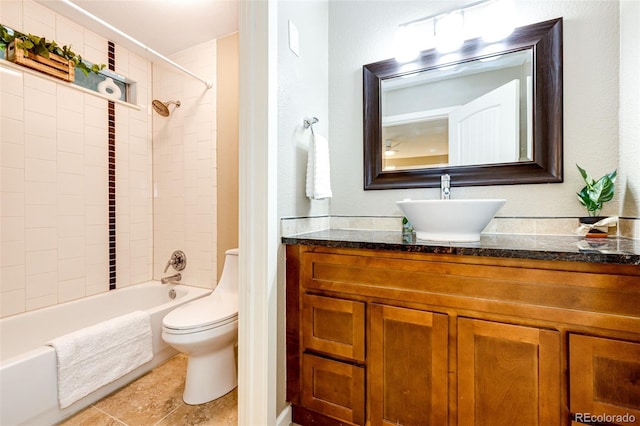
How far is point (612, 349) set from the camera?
2.48ft

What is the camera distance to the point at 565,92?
1221 mm

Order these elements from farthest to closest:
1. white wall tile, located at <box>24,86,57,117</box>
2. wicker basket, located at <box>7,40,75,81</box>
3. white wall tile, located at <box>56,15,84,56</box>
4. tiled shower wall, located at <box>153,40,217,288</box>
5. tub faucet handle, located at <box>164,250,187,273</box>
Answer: tub faucet handle, located at <box>164,250,187,273</box> → tiled shower wall, located at <box>153,40,217,288</box> → white wall tile, located at <box>56,15,84,56</box> → white wall tile, located at <box>24,86,57,117</box> → wicker basket, located at <box>7,40,75,81</box>

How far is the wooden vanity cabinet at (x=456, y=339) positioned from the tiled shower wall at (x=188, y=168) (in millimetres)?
1309

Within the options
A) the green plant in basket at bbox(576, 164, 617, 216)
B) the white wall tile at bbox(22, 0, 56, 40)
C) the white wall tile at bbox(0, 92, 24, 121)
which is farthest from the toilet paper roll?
the green plant in basket at bbox(576, 164, 617, 216)

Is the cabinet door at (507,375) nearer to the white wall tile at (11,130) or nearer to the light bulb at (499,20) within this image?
the light bulb at (499,20)

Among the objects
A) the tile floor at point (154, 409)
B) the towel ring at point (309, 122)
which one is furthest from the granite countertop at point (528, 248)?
the tile floor at point (154, 409)

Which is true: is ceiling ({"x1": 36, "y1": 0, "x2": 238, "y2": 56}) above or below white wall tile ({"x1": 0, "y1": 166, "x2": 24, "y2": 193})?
above

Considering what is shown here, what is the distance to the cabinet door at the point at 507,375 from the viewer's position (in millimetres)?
824

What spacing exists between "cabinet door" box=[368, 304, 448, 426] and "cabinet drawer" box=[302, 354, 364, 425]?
0.19ft

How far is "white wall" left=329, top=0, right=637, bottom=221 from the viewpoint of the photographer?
116 cm

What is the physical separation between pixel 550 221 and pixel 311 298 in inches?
46.1

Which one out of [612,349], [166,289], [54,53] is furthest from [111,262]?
[612,349]

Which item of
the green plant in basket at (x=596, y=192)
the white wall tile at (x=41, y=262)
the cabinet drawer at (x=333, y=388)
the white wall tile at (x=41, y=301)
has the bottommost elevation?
the cabinet drawer at (x=333, y=388)

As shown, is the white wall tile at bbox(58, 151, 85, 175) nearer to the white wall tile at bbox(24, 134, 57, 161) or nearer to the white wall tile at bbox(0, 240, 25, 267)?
the white wall tile at bbox(24, 134, 57, 161)
